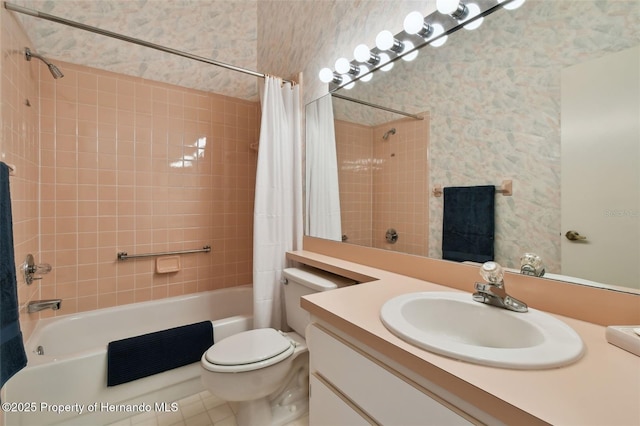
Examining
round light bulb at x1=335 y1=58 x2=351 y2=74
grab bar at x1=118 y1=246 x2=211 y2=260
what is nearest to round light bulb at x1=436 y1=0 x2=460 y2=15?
round light bulb at x1=335 y1=58 x2=351 y2=74

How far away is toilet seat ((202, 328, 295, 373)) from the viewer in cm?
121

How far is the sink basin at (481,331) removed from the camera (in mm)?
576

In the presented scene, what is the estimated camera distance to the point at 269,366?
1263mm

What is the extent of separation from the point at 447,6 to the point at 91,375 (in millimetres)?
2330

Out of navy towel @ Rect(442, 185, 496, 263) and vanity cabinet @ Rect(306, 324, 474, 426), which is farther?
navy towel @ Rect(442, 185, 496, 263)

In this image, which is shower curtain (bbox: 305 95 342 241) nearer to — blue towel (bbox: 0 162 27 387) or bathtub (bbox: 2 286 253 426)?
bathtub (bbox: 2 286 253 426)

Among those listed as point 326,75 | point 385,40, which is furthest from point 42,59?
point 385,40

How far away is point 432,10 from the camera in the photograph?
124cm

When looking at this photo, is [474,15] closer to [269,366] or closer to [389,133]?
[389,133]

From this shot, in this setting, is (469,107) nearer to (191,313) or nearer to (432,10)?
(432,10)

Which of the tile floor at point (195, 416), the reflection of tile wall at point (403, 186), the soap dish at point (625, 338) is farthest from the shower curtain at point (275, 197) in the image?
the soap dish at point (625, 338)

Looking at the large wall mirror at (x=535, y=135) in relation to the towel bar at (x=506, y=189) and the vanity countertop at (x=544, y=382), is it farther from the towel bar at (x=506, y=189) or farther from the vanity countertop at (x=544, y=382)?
the vanity countertop at (x=544, y=382)

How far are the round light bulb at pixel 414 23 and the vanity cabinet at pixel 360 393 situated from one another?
131cm

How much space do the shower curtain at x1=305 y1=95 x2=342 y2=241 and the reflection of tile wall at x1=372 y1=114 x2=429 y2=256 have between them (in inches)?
13.4
